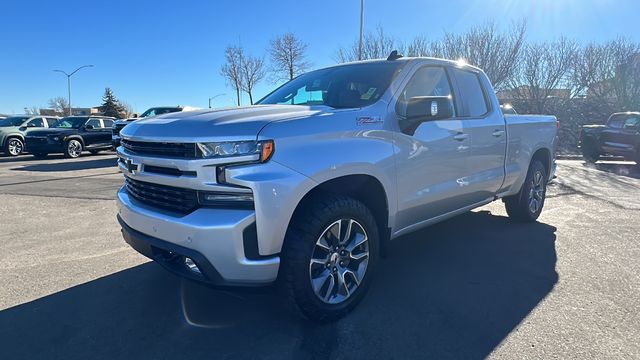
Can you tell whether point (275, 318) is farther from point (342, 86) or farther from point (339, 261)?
point (342, 86)

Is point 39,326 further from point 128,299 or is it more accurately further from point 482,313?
point 482,313

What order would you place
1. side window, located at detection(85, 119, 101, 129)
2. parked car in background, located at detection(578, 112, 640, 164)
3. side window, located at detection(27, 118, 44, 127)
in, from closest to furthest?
parked car in background, located at detection(578, 112, 640, 164), side window, located at detection(85, 119, 101, 129), side window, located at detection(27, 118, 44, 127)

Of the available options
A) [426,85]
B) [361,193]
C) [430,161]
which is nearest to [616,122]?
[426,85]

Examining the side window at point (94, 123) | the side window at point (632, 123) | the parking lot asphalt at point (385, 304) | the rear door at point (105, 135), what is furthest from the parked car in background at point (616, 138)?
the side window at point (94, 123)

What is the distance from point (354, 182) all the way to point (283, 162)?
74 cm

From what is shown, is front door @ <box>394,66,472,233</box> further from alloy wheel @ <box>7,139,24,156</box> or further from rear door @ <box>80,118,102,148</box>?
alloy wheel @ <box>7,139,24,156</box>

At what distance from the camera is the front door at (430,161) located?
3.41 metres

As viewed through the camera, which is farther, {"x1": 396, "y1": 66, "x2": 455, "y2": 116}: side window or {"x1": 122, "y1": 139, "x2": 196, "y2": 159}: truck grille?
{"x1": 396, "y1": 66, "x2": 455, "y2": 116}: side window

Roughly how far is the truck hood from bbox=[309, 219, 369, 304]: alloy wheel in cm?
82

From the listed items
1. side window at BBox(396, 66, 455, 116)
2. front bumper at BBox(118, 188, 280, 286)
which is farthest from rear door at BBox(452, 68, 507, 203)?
front bumper at BBox(118, 188, 280, 286)

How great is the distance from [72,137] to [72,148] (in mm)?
419

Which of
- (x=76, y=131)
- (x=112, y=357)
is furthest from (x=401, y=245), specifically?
(x=76, y=131)

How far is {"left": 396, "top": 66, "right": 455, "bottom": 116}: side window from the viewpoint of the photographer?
11.7ft

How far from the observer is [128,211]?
120 inches
